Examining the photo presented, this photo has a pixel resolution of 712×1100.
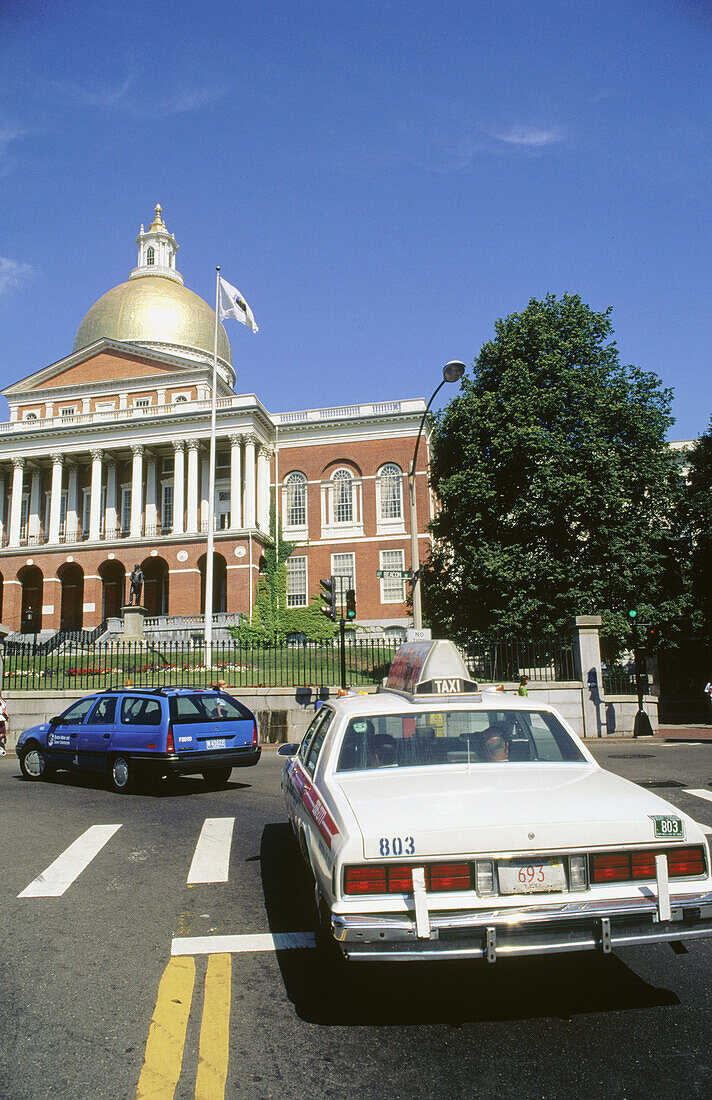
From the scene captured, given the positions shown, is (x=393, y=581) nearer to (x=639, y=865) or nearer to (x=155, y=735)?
(x=155, y=735)

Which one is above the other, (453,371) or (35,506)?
(35,506)

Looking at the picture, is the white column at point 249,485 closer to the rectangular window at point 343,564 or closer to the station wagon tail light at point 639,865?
the rectangular window at point 343,564

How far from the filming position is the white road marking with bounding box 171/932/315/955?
5.08m

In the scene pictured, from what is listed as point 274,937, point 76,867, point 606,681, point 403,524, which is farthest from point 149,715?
point 403,524

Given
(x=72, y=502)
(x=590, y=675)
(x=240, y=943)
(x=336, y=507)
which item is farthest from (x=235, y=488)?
(x=240, y=943)

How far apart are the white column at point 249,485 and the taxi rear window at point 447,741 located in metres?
42.8

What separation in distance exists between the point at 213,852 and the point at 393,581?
4095 centimetres

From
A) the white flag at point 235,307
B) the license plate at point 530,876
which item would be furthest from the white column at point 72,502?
the license plate at point 530,876

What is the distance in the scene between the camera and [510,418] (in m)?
28.8

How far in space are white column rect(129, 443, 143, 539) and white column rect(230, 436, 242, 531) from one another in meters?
6.14

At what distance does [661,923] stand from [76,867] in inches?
215

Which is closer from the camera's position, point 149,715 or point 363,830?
point 363,830

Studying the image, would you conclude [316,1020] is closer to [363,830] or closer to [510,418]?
[363,830]

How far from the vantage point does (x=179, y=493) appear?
4941 cm
